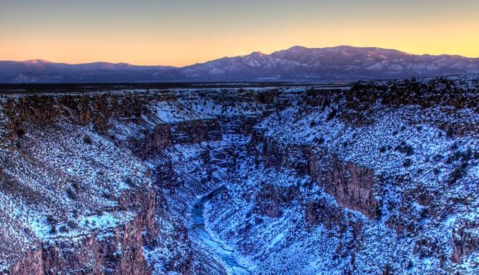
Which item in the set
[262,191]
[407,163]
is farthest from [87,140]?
[407,163]

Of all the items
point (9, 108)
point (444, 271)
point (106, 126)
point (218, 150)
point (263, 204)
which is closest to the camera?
point (444, 271)

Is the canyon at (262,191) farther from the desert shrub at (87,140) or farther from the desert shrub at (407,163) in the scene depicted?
the desert shrub at (87,140)

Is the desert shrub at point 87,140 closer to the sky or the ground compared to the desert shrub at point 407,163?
closer to the sky

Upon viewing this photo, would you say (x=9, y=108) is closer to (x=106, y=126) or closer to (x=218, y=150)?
Answer: (x=106, y=126)

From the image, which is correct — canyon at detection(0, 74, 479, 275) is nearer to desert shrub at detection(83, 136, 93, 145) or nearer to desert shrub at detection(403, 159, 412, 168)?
desert shrub at detection(403, 159, 412, 168)

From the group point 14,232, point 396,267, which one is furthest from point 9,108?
point 396,267

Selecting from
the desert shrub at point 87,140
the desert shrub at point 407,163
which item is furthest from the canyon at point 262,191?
the desert shrub at point 87,140

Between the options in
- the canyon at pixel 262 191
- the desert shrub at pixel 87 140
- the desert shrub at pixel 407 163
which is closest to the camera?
the canyon at pixel 262 191

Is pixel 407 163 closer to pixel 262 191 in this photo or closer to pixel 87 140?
pixel 262 191
